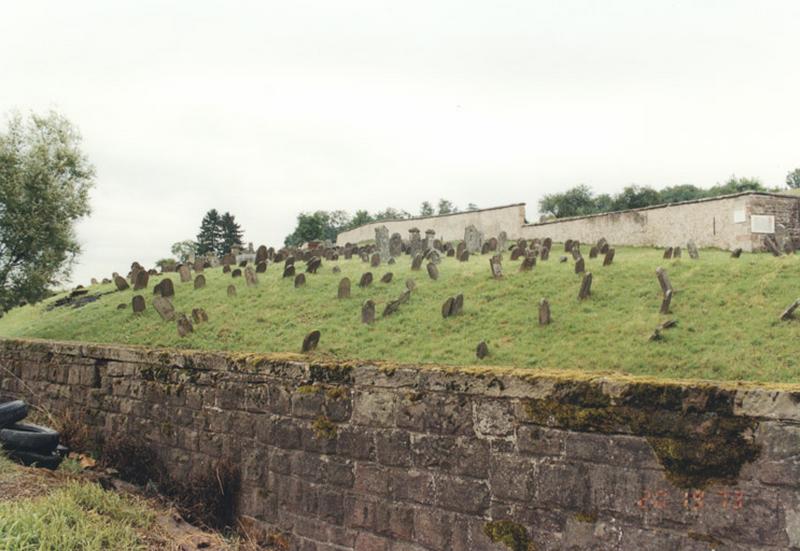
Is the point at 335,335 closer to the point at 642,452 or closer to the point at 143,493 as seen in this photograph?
the point at 143,493

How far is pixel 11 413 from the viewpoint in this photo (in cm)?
740

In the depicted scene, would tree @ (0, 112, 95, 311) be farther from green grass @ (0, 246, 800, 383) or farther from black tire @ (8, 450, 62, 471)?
black tire @ (8, 450, 62, 471)

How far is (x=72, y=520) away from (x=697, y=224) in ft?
78.7

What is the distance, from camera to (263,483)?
5891 millimetres

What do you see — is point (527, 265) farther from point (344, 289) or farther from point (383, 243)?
point (383, 243)

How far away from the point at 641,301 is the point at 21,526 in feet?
33.5

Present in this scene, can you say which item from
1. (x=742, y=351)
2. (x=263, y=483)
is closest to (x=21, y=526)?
(x=263, y=483)

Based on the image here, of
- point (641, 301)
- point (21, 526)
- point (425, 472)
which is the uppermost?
point (641, 301)

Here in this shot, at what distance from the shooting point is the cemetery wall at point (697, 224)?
72.9 ft

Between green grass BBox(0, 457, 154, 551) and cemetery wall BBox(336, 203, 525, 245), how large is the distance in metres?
26.2

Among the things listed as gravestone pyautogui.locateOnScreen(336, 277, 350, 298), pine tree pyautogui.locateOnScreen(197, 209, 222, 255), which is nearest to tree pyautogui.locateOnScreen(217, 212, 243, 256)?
pine tree pyautogui.locateOnScreen(197, 209, 222, 255)

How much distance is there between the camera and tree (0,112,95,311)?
16406mm

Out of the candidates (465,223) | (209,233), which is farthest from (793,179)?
(209,233)

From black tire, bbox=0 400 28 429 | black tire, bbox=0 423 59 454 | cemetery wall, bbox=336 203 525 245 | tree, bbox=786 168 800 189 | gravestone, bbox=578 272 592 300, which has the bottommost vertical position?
black tire, bbox=0 423 59 454
